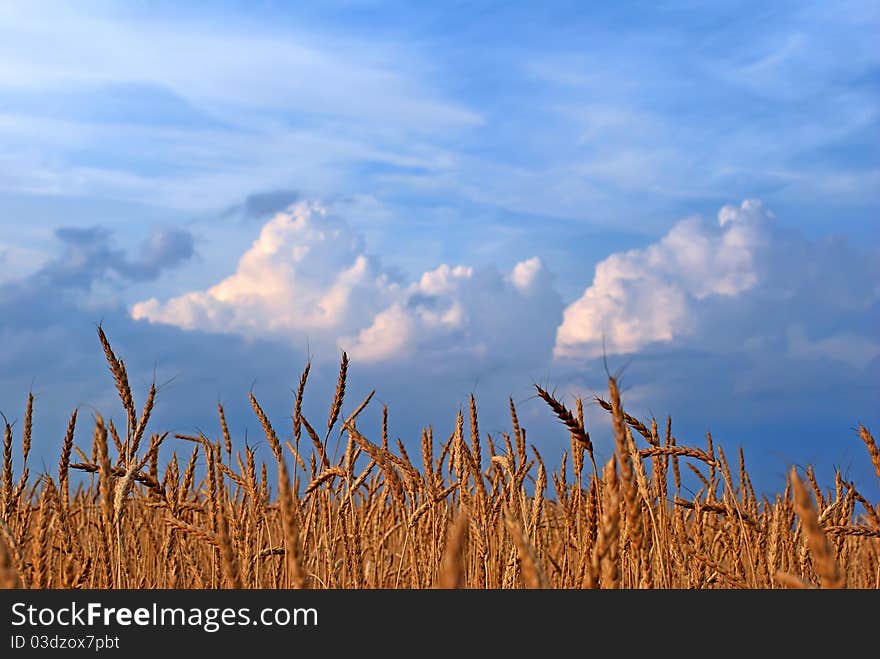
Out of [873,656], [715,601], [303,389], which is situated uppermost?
[303,389]

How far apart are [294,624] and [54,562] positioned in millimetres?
4240

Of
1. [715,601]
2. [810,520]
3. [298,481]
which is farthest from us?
[298,481]

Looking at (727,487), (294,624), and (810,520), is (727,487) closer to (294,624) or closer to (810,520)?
(294,624)

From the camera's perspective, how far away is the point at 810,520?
5.42 ft

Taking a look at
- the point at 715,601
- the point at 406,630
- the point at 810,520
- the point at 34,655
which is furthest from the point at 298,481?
the point at 810,520

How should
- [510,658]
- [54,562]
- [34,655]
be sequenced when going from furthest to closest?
[54,562] < [34,655] < [510,658]

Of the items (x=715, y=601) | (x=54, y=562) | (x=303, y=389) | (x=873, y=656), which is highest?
(x=303, y=389)

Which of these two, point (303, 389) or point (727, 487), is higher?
point (303, 389)

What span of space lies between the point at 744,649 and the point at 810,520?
1.09m

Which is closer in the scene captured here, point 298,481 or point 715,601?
point 715,601

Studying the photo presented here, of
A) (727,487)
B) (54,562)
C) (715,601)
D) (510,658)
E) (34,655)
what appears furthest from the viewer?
(54,562)

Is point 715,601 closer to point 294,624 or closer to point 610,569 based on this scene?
point 610,569

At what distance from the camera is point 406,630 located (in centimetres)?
258

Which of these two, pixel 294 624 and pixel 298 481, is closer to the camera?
pixel 294 624
